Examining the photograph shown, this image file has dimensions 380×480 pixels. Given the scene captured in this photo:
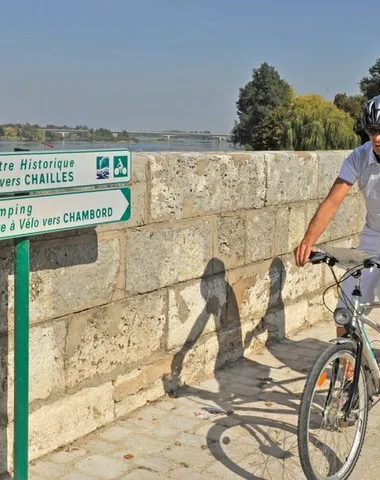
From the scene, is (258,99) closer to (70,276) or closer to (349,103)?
(349,103)

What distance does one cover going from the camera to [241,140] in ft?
381

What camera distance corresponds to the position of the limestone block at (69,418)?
3608 millimetres

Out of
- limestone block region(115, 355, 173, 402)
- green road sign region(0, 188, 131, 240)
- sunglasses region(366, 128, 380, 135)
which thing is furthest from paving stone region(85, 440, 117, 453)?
sunglasses region(366, 128, 380, 135)

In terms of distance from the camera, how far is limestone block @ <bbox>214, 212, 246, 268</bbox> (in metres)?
4.98

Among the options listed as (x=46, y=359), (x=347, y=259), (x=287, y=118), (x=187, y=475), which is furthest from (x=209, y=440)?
(x=287, y=118)

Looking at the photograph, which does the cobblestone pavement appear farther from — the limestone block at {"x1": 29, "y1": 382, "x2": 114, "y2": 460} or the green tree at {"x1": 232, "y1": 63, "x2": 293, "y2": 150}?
the green tree at {"x1": 232, "y1": 63, "x2": 293, "y2": 150}

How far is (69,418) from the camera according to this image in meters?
3.80

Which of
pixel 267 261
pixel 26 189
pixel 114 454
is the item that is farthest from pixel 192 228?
pixel 26 189

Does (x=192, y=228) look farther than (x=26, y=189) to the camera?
Yes

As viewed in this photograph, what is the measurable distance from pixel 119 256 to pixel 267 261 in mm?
1796

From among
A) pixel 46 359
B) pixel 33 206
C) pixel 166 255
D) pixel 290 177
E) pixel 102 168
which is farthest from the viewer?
pixel 290 177

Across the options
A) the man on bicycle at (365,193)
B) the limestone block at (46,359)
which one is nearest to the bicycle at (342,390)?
the man on bicycle at (365,193)

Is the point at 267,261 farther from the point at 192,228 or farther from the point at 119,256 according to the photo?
the point at 119,256

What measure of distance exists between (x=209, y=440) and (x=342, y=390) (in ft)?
2.87
